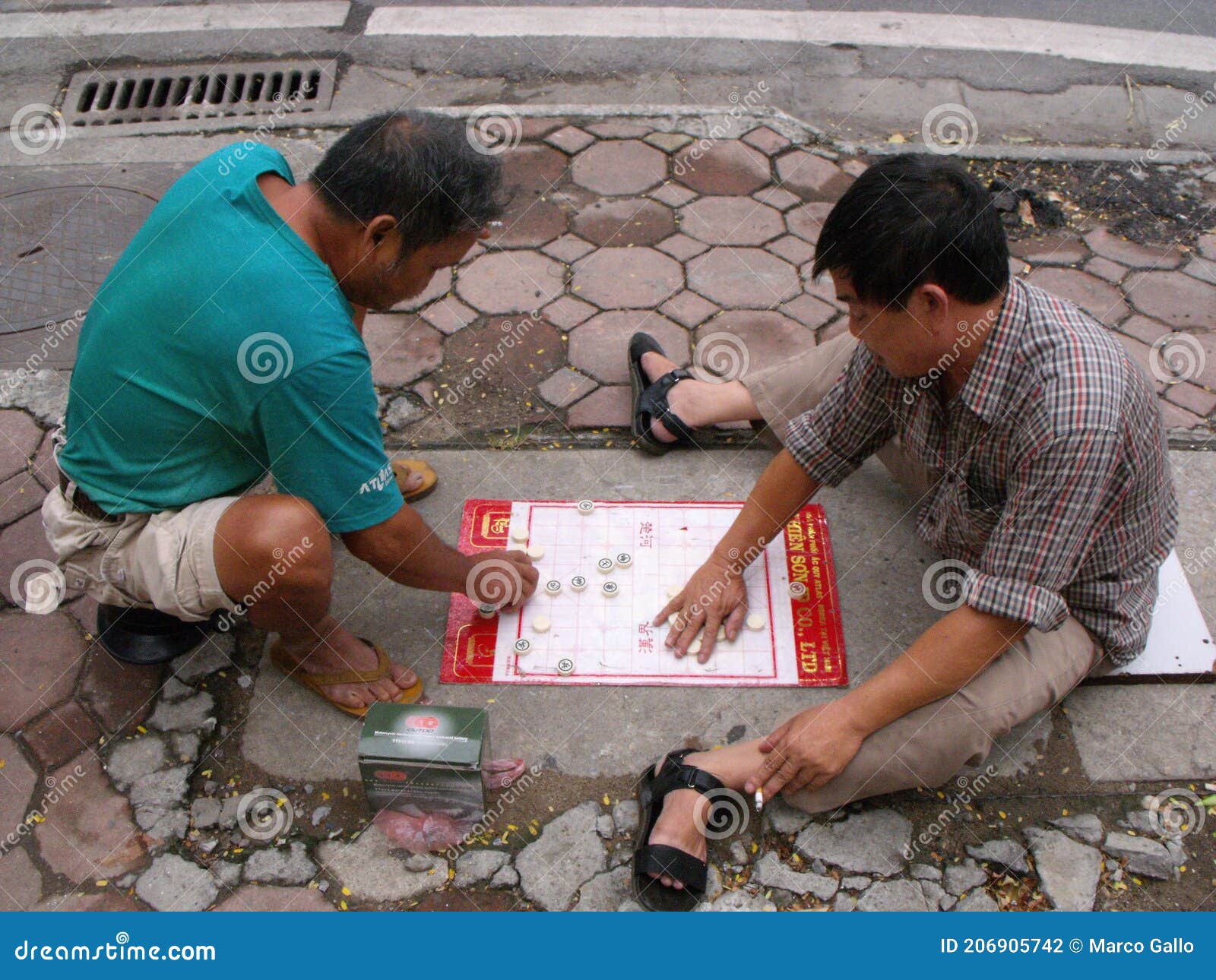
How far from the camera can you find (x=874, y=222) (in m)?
1.77

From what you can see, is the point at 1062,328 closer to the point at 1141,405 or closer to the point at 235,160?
the point at 1141,405

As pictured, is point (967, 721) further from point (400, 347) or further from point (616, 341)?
point (400, 347)

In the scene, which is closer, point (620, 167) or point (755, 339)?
point (755, 339)

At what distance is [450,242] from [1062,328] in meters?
1.18

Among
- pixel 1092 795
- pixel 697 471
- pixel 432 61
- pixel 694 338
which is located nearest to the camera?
pixel 1092 795

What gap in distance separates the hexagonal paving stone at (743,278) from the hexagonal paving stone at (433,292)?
0.84 m

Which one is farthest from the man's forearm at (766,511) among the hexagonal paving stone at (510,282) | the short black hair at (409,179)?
the hexagonal paving stone at (510,282)

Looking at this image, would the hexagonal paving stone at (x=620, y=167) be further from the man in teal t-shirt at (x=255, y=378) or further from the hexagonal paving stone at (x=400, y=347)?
the man in teal t-shirt at (x=255, y=378)

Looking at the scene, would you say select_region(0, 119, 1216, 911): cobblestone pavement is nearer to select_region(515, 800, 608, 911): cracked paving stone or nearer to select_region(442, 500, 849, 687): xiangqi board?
select_region(515, 800, 608, 911): cracked paving stone

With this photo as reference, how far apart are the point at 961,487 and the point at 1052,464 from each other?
0.36 metres

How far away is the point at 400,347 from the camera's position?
327 centimetres

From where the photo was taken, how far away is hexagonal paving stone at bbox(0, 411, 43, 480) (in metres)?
2.85

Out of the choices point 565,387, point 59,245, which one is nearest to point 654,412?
point 565,387

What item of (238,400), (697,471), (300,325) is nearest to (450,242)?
(300,325)
